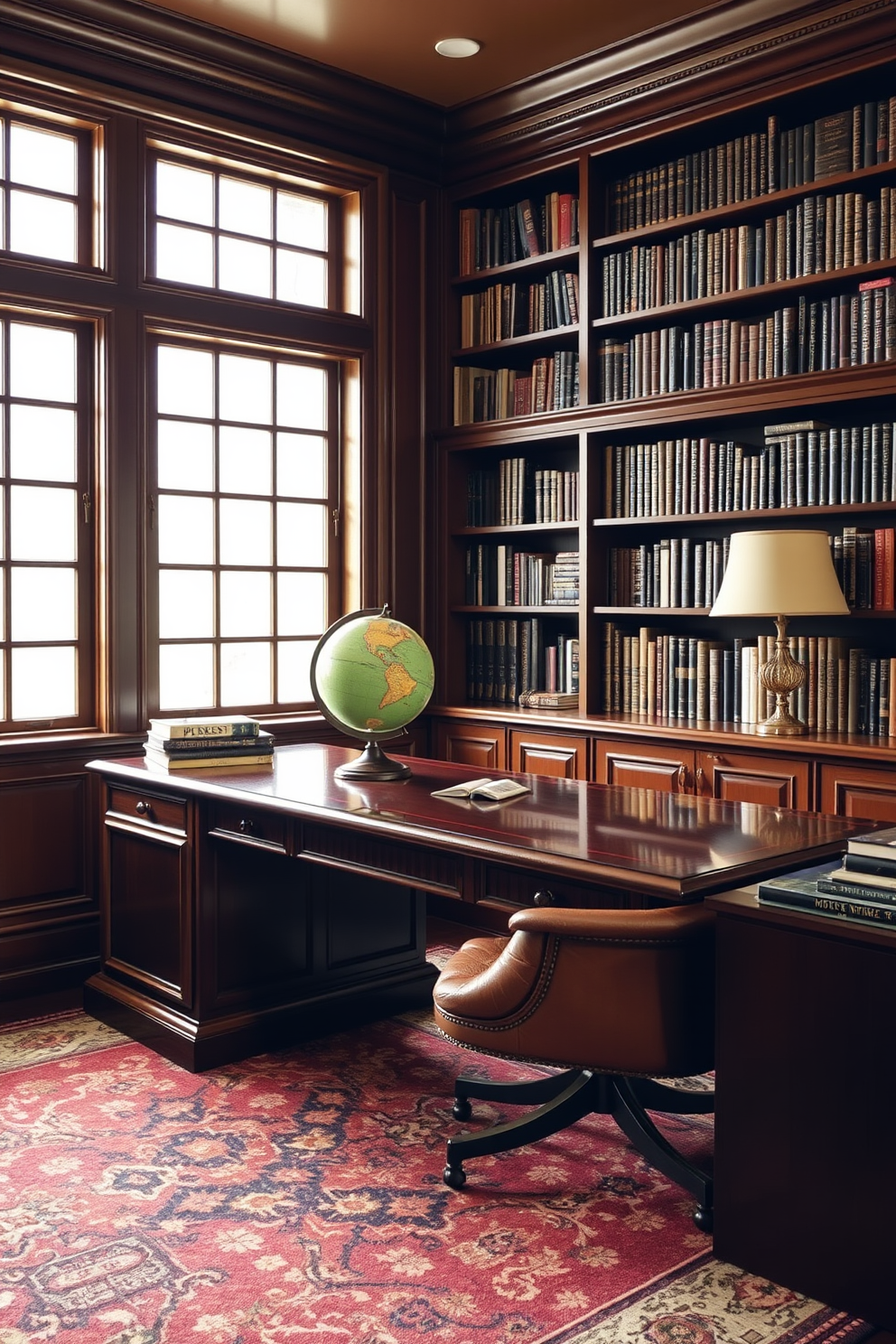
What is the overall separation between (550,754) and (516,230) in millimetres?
2289

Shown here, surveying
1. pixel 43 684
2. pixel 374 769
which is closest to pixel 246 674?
pixel 43 684

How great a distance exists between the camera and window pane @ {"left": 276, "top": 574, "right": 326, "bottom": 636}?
515cm

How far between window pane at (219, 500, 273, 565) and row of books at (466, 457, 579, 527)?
0.96 meters

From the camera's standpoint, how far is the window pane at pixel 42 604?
438 centimetres

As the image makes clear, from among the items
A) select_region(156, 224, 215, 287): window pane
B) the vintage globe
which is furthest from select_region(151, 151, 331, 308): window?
the vintage globe

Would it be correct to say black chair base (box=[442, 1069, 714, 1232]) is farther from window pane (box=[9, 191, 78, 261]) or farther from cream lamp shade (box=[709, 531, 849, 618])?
window pane (box=[9, 191, 78, 261])

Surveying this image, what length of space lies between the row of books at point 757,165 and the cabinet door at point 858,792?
6.56ft

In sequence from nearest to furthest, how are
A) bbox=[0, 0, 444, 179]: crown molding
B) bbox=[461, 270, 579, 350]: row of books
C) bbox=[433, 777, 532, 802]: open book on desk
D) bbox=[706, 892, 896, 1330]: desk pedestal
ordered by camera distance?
1. bbox=[706, 892, 896, 1330]: desk pedestal
2. bbox=[433, 777, 532, 802]: open book on desk
3. bbox=[0, 0, 444, 179]: crown molding
4. bbox=[461, 270, 579, 350]: row of books

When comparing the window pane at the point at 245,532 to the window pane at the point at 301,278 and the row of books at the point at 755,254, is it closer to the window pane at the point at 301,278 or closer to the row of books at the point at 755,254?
the window pane at the point at 301,278

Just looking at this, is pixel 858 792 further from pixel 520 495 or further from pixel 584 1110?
pixel 520 495

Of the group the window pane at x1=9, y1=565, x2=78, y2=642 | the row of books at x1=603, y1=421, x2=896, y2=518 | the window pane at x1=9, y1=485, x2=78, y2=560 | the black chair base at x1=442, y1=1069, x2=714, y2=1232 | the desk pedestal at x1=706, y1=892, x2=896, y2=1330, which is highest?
the row of books at x1=603, y1=421, x2=896, y2=518

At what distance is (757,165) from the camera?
168 inches

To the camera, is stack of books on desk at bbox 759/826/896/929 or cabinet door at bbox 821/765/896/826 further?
cabinet door at bbox 821/765/896/826

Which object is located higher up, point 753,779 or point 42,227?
point 42,227
